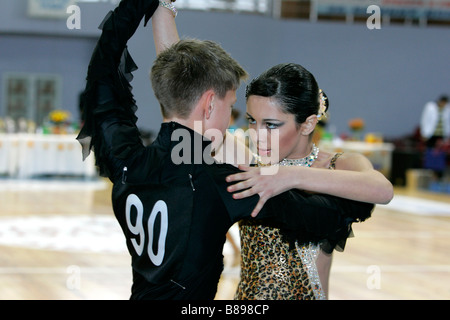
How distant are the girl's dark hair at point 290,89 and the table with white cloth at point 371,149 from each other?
10498 mm

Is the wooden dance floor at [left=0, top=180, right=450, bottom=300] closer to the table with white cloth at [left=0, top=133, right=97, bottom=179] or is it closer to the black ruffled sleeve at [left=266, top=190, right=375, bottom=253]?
the table with white cloth at [left=0, top=133, right=97, bottom=179]

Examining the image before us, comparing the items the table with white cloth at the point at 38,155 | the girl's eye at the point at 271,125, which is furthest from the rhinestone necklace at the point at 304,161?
the table with white cloth at the point at 38,155

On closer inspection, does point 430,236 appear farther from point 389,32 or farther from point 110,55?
point 389,32

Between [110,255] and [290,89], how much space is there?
4.16m

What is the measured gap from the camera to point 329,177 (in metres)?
1.47

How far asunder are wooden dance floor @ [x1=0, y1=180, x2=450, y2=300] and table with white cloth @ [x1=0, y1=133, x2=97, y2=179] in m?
2.08

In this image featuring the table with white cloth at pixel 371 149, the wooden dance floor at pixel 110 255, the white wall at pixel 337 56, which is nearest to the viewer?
the wooden dance floor at pixel 110 255

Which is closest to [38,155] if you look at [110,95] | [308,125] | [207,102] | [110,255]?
[110,255]

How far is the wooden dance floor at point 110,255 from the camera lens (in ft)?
14.6

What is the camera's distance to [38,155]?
1155 cm

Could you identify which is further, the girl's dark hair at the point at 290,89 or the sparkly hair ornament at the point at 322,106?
the sparkly hair ornament at the point at 322,106

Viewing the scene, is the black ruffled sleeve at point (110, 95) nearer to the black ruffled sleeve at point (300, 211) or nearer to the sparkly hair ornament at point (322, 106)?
the black ruffled sleeve at point (300, 211)

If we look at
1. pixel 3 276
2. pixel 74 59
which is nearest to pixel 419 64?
pixel 74 59

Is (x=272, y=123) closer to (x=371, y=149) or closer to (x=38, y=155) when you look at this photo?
(x=38, y=155)
